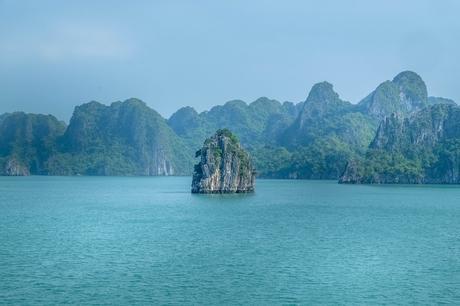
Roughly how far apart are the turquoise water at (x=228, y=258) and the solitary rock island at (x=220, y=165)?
42.3 meters

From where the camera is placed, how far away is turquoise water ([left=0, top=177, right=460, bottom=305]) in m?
42.0

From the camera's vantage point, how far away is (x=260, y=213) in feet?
325

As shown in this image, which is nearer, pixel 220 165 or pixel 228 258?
pixel 228 258

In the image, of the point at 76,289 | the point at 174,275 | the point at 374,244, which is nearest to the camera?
the point at 76,289

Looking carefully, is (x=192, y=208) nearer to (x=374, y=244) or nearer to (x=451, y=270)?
(x=374, y=244)

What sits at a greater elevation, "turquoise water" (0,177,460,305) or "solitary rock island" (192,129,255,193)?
"solitary rock island" (192,129,255,193)

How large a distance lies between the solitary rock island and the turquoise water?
1667 inches

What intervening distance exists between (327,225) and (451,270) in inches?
1267

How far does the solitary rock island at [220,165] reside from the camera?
141 m

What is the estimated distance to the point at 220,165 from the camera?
14225cm

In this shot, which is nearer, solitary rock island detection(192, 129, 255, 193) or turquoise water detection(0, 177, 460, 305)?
turquoise water detection(0, 177, 460, 305)

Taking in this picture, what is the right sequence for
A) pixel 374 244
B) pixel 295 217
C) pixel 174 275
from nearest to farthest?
pixel 174 275 → pixel 374 244 → pixel 295 217

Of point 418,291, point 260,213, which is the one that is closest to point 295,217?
point 260,213

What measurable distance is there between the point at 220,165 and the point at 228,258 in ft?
287
